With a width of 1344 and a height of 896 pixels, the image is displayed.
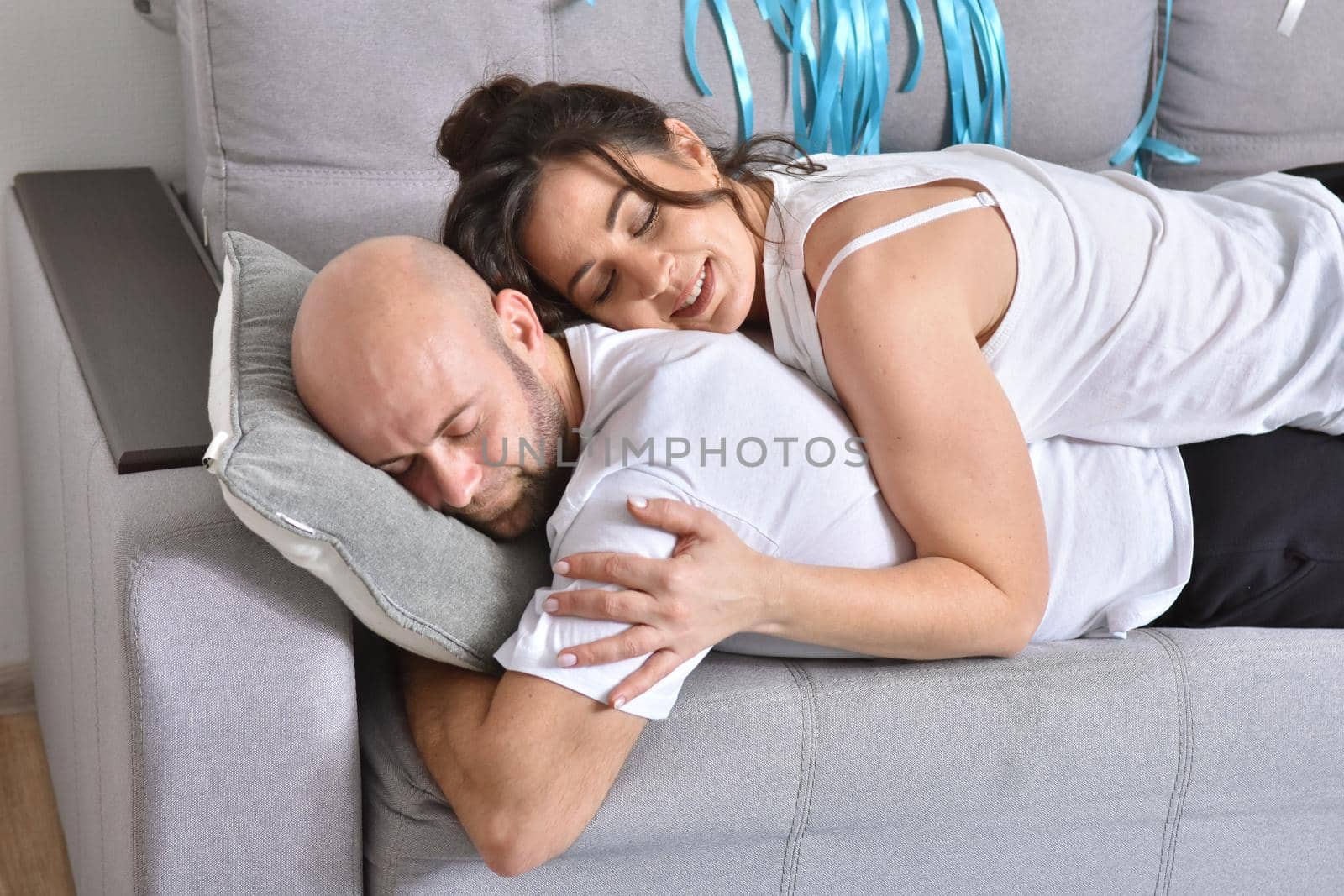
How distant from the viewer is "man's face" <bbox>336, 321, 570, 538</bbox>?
1074mm

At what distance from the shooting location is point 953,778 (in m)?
1.15

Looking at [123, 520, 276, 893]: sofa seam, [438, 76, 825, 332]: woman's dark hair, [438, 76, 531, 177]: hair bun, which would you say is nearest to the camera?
[123, 520, 276, 893]: sofa seam

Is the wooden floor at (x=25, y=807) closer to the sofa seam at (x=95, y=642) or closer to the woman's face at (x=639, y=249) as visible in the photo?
the sofa seam at (x=95, y=642)

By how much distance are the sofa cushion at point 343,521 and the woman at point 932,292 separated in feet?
0.36

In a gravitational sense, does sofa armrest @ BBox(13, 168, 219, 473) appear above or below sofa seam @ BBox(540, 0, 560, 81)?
below

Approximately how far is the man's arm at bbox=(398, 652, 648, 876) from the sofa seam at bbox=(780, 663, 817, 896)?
158 mm

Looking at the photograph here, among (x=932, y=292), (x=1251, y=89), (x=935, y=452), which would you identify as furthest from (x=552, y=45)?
(x=1251, y=89)

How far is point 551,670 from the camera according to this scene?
1.02 meters

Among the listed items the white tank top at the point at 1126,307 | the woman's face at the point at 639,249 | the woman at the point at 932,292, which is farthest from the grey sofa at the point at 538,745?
the woman's face at the point at 639,249

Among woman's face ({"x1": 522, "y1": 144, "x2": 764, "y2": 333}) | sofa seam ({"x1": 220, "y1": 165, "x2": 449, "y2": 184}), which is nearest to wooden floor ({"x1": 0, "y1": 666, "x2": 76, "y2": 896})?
sofa seam ({"x1": 220, "y1": 165, "x2": 449, "y2": 184})

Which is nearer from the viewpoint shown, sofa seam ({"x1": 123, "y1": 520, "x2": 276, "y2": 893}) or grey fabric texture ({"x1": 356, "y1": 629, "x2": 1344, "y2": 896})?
sofa seam ({"x1": 123, "y1": 520, "x2": 276, "y2": 893})

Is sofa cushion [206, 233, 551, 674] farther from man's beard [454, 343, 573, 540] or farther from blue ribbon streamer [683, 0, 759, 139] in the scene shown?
blue ribbon streamer [683, 0, 759, 139]

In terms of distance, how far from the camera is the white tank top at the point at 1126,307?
4.13 ft

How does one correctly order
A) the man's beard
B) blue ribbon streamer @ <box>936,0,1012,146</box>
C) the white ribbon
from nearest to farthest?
1. the man's beard
2. blue ribbon streamer @ <box>936,0,1012,146</box>
3. the white ribbon
